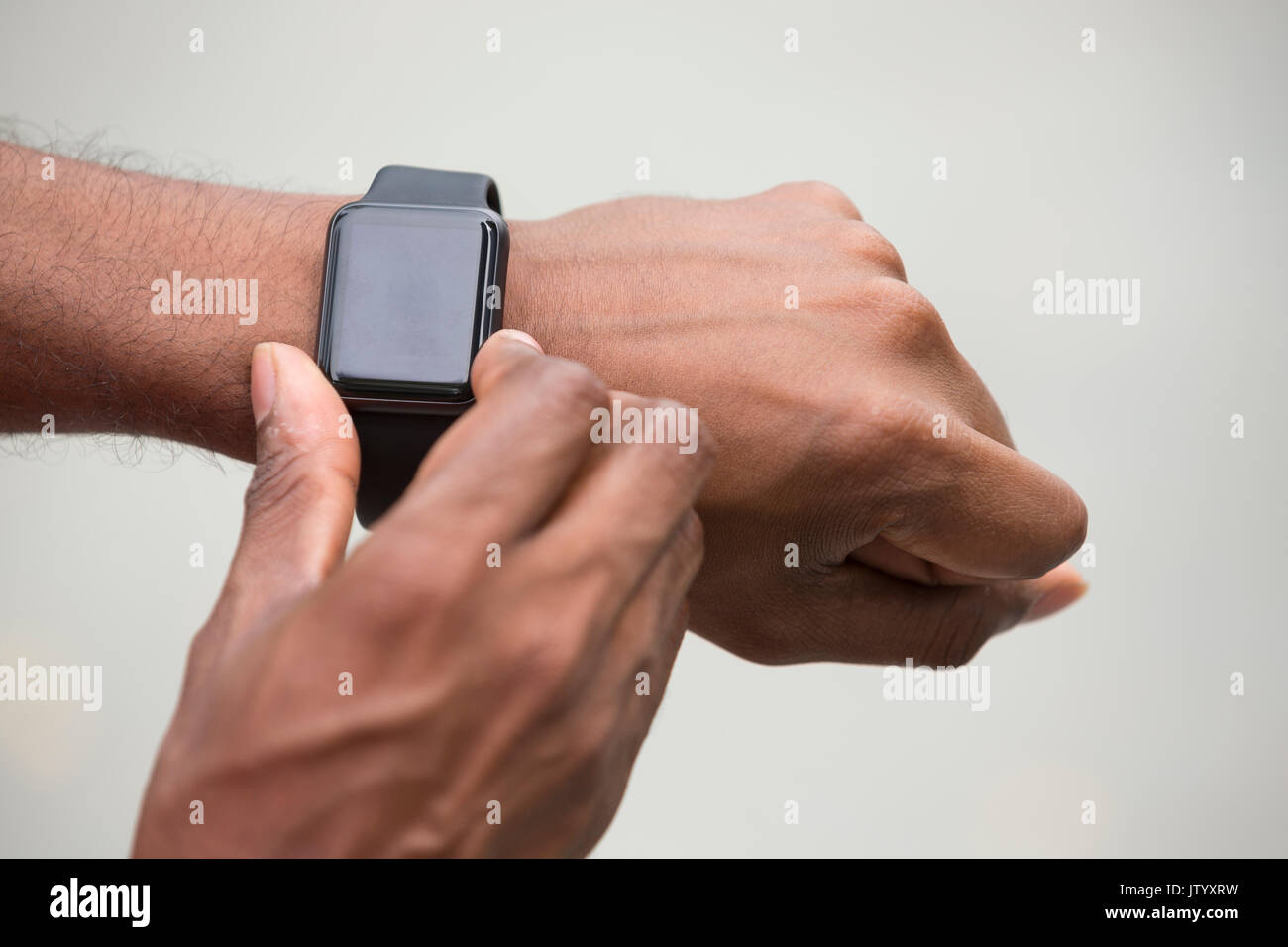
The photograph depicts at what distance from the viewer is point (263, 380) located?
117 centimetres

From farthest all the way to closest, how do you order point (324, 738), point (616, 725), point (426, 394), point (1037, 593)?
point (1037, 593) < point (426, 394) < point (616, 725) < point (324, 738)

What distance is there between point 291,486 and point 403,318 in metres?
0.27

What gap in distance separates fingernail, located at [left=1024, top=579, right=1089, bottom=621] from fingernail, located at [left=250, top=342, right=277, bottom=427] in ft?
4.01

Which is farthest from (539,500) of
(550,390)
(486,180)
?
(486,180)

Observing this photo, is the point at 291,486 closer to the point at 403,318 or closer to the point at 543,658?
the point at 403,318

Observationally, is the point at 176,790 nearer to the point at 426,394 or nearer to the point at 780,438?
the point at 426,394

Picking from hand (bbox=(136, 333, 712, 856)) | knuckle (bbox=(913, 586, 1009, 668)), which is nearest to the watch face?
hand (bbox=(136, 333, 712, 856))

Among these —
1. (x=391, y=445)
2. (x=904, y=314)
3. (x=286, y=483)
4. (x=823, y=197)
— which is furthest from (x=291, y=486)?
(x=823, y=197)

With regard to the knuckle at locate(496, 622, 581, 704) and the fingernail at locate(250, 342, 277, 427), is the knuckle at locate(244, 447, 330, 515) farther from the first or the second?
the knuckle at locate(496, 622, 581, 704)

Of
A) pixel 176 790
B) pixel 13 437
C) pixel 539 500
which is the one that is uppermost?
pixel 13 437

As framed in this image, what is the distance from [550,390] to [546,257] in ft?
1.98

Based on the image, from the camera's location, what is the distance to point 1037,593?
5.29 ft

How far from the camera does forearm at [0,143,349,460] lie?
1277 mm

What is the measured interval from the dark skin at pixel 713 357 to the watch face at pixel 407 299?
12 centimetres
